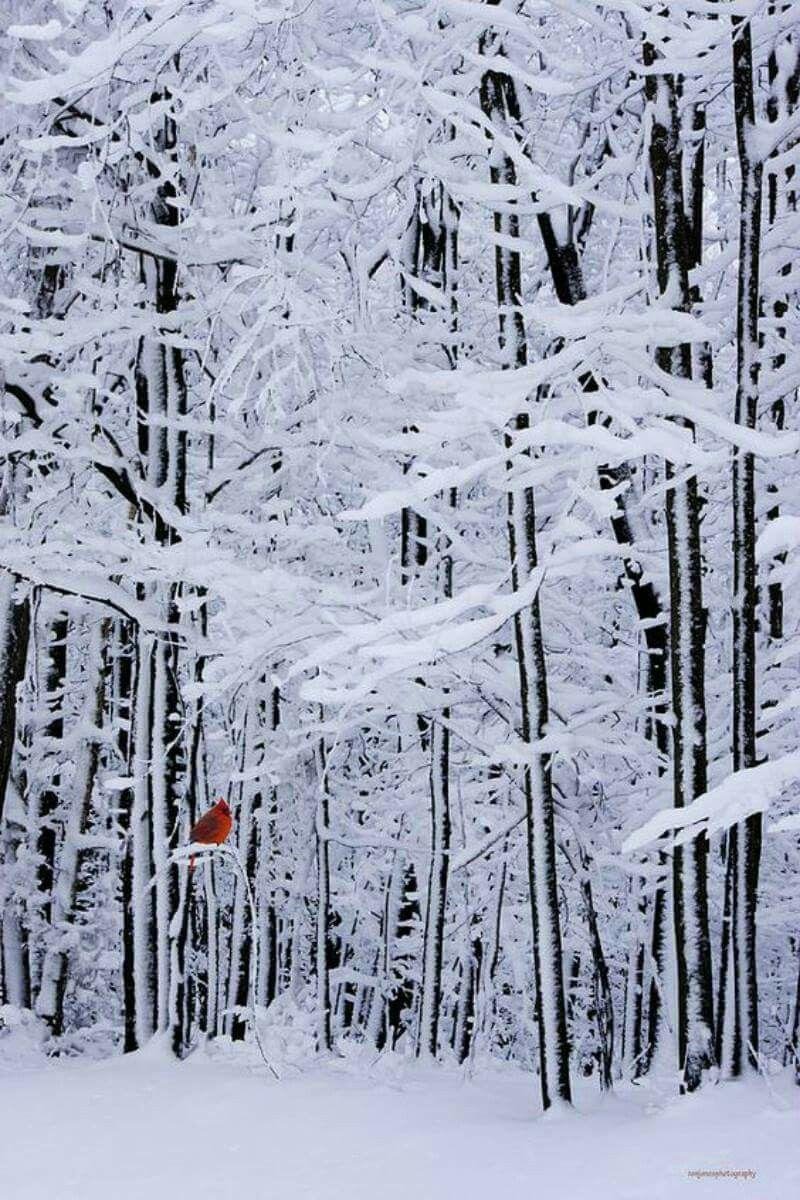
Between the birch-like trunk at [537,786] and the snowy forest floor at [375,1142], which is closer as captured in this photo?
the snowy forest floor at [375,1142]

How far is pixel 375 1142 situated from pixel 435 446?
2.85 meters

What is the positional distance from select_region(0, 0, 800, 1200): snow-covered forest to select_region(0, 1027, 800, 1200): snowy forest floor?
51 cm

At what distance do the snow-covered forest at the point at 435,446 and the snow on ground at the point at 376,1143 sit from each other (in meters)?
0.53

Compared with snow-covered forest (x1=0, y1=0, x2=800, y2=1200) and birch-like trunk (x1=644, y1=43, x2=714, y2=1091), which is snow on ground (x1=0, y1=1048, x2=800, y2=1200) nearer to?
snow-covered forest (x1=0, y1=0, x2=800, y2=1200)

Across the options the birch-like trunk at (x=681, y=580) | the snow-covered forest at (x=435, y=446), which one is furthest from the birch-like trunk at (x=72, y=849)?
the birch-like trunk at (x=681, y=580)

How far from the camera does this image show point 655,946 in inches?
304

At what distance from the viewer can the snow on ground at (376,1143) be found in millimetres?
3941

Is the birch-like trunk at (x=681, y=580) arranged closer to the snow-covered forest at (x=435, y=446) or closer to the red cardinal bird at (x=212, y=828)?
the snow-covered forest at (x=435, y=446)

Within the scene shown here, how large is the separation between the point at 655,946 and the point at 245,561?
3815 mm

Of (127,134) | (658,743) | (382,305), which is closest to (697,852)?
(658,743)

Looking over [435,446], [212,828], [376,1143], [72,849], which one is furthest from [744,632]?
[72,849]

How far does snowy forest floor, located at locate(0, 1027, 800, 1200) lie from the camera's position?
3.95 m

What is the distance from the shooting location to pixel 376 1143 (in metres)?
4.88

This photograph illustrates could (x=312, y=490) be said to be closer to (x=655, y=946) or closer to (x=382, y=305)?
(x=382, y=305)
